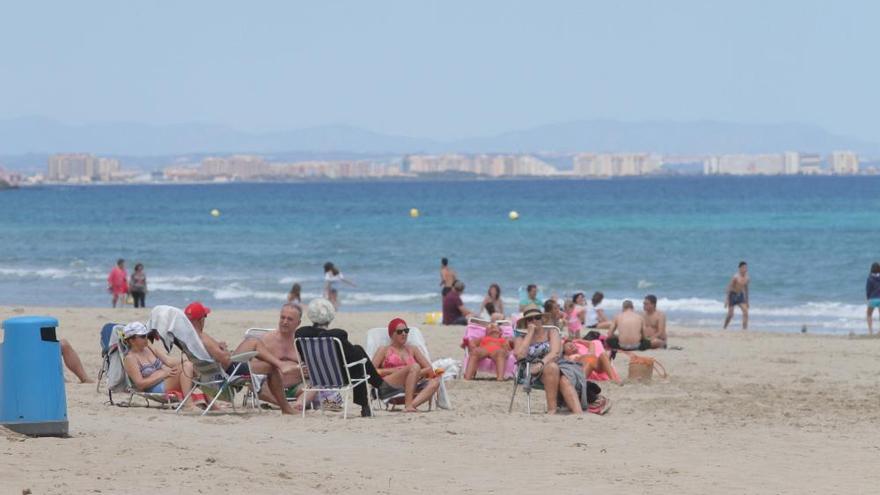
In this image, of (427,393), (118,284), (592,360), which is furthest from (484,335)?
(118,284)

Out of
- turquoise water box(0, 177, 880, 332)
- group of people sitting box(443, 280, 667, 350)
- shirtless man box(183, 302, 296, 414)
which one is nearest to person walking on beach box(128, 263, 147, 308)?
turquoise water box(0, 177, 880, 332)

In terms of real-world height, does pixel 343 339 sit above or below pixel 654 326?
above

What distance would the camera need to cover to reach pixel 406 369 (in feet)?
34.9

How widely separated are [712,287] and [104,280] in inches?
558

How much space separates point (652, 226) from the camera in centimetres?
6112

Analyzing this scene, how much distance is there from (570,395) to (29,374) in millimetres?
4276

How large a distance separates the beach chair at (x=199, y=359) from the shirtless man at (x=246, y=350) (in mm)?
40

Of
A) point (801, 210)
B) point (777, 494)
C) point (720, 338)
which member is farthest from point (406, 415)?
point (801, 210)

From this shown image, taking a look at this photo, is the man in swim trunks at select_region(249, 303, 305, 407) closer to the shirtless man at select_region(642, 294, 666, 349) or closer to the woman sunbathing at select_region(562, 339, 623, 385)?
Result: the woman sunbathing at select_region(562, 339, 623, 385)

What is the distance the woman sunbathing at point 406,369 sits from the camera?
10.6 m

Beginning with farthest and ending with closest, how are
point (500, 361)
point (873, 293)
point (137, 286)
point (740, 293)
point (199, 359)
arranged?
point (137, 286) < point (740, 293) < point (873, 293) < point (500, 361) < point (199, 359)

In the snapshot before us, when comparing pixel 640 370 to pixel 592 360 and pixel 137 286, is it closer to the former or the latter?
pixel 592 360

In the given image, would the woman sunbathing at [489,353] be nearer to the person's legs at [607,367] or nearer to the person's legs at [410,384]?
the person's legs at [607,367]

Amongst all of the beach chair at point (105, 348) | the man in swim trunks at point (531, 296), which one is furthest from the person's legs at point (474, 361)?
the man in swim trunks at point (531, 296)
